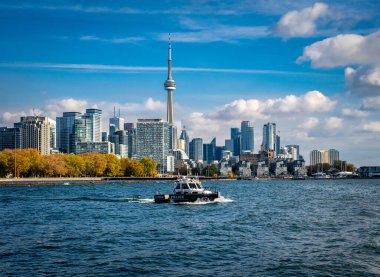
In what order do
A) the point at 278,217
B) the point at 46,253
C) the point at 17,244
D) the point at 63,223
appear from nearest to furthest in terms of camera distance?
the point at 46,253, the point at 17,244, the point at 63,223, the point at 278,217

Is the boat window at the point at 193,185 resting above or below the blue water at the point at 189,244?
above

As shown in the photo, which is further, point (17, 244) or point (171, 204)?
point (171, 204)

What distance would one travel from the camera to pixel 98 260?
1690 inches

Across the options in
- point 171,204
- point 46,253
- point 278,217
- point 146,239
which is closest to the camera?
point 46,253

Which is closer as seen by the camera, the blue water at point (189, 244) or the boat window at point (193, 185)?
the blue water at point (189, 244)

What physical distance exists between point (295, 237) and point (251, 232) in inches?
243

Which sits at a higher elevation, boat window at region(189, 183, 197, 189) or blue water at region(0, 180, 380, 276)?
boat window at region(189, 183, 197, 189)

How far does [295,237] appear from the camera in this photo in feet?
183

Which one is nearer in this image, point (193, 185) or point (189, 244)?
point (189, 244)

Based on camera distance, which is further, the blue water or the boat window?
the boat window

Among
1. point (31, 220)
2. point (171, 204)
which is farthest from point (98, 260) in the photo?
point (171, 204)

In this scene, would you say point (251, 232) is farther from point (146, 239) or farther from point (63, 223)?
point (63, 223)

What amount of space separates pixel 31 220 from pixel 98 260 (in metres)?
32.4

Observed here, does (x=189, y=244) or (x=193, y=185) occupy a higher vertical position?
(x=193, y=185)
